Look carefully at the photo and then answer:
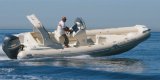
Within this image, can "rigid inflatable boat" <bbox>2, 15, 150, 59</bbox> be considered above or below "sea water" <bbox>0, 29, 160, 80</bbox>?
above

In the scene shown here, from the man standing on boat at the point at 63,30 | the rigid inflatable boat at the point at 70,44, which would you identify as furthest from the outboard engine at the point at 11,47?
the man standing on boat at the point at 63,30

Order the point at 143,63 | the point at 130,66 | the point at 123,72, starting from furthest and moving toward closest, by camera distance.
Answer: the point at 143,63 → the point at 130,66 → the point at 123,72

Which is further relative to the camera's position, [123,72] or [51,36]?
[51,36]

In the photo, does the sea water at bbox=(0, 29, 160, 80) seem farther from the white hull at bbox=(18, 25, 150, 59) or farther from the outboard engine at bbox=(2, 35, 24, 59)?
the outboard engine at bbox=(2, 35, 24, 59)

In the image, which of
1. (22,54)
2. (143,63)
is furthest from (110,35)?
(22,54)

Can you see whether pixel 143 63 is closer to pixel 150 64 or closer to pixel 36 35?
pixel 150 64

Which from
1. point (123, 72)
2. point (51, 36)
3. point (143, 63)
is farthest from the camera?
point (51, 36)

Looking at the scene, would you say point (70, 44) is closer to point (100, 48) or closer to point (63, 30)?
point (63, 30)

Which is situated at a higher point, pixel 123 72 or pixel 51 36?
pixel 51 36

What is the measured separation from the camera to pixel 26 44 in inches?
1265

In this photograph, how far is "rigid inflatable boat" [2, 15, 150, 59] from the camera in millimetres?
31562

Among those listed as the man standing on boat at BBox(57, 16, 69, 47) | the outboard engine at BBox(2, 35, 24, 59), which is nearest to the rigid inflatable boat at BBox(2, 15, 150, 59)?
the outboard engine at BBox(2, 35, 24, 59)

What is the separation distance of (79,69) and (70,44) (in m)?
6.77

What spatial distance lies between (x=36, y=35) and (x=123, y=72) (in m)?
8.88
